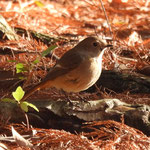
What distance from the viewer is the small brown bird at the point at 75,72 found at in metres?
4.09

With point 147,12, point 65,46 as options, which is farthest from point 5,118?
point 147,12

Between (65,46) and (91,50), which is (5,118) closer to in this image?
(91,50)

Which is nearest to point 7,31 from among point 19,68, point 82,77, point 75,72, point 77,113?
point 19,68

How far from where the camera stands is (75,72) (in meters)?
4.16

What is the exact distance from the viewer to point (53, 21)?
26.7 feet

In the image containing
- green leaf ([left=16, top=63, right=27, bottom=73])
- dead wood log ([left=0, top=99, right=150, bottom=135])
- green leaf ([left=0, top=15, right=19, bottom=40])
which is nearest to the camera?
dead wood log ([left=0, top=99, right=150, bottom=135])

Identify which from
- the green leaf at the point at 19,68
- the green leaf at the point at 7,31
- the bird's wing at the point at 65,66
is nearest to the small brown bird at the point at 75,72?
the bird's wing at the point at 65,66

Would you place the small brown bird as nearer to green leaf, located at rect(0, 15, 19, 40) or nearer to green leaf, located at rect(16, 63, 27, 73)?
green leaf, located at rect(16, 63, 27, 73)

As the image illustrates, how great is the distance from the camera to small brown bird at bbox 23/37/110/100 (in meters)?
4.09

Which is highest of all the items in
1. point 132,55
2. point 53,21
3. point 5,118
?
point 53,21

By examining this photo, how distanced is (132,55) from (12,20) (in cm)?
319

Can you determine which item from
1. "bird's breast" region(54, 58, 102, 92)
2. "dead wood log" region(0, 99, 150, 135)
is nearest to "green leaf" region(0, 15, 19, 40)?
"bird's breast" region(54, 58, 102, 92)

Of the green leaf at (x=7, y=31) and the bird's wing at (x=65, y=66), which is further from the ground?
the green leaf at (x=7, y=31)

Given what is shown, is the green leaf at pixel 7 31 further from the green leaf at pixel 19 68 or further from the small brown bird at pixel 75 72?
the small brown bird at pixel 75 72
